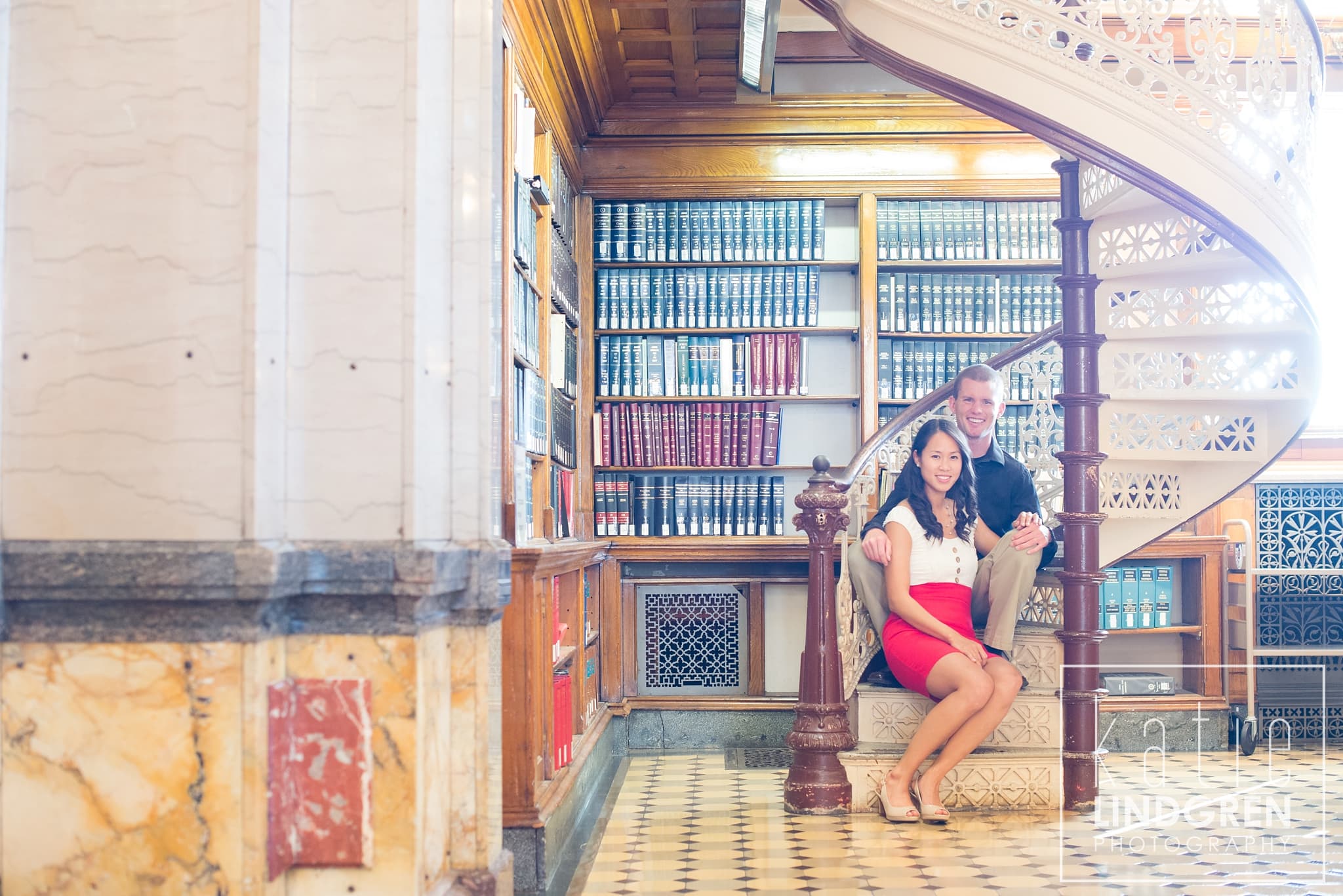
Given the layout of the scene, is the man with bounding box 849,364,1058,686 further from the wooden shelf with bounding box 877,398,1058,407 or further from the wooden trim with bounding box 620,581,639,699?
the wooden trim with bounding box 620,581,639,699

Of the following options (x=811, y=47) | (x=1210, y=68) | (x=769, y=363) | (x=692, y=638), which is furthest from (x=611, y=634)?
(x=1210, y=68)

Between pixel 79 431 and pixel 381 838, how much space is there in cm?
88

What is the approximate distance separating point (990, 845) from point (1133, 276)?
202 cm

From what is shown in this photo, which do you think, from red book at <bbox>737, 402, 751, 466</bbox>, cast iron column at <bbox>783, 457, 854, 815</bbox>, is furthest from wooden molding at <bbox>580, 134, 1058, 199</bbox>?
cast iron column at <bbox>783, 457, 854, 815</bbox>

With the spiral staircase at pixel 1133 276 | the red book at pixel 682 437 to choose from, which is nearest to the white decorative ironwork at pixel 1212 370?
A: the spiral staircase at pixel 1133 276

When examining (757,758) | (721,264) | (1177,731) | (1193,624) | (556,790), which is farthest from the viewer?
(721,264)

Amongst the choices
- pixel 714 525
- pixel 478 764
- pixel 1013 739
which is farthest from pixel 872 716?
pixel 478 764

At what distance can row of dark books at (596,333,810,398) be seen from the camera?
5.82 m

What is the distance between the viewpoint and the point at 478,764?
2.36 meters

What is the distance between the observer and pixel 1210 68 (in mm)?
3941

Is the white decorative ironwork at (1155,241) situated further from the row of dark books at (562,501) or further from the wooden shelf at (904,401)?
the row of dark books at (562,501)

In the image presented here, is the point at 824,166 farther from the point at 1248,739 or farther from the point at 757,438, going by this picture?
the point at 1248,739

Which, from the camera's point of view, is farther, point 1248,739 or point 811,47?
point 811,47

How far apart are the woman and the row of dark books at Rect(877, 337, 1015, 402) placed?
4.70 ft
